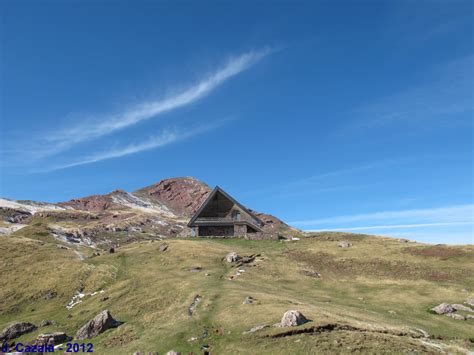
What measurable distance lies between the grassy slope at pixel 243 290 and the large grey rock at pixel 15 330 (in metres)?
0.96

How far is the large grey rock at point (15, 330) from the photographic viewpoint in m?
32.6

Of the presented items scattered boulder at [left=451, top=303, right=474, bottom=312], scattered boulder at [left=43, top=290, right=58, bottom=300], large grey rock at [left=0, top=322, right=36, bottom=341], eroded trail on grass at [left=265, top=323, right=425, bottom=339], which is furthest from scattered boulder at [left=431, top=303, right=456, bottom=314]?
scattered boulder at [left=43, top=290, right=58, bottom=300]

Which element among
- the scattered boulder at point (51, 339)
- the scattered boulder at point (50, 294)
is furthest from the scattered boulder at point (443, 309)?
the scattered boulder at point (50, 294)

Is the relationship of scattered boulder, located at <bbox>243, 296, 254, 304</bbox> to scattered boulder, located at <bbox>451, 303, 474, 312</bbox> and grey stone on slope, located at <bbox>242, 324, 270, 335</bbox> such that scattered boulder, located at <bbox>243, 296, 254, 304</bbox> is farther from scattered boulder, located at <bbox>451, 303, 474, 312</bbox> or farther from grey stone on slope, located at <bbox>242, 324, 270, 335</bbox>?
scattered boulder, located at <bbox>451, 303, 474, 312</bbox>

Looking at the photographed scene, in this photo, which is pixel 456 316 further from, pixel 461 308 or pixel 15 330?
pixel 15 330

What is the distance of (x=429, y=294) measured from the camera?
131ft

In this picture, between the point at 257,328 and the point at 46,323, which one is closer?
the point at 257,328

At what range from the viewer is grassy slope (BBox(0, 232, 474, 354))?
25188mm

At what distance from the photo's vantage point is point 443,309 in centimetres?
3422

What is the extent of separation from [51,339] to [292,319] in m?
20.9

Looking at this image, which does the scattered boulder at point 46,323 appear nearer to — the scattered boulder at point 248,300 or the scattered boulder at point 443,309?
the scattered boulder at point 248,300

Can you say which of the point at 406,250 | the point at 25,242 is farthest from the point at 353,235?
the point at 25,242

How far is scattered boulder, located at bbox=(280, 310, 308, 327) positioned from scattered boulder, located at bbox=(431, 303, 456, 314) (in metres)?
18.0

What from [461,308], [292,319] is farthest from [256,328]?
[461,308]
